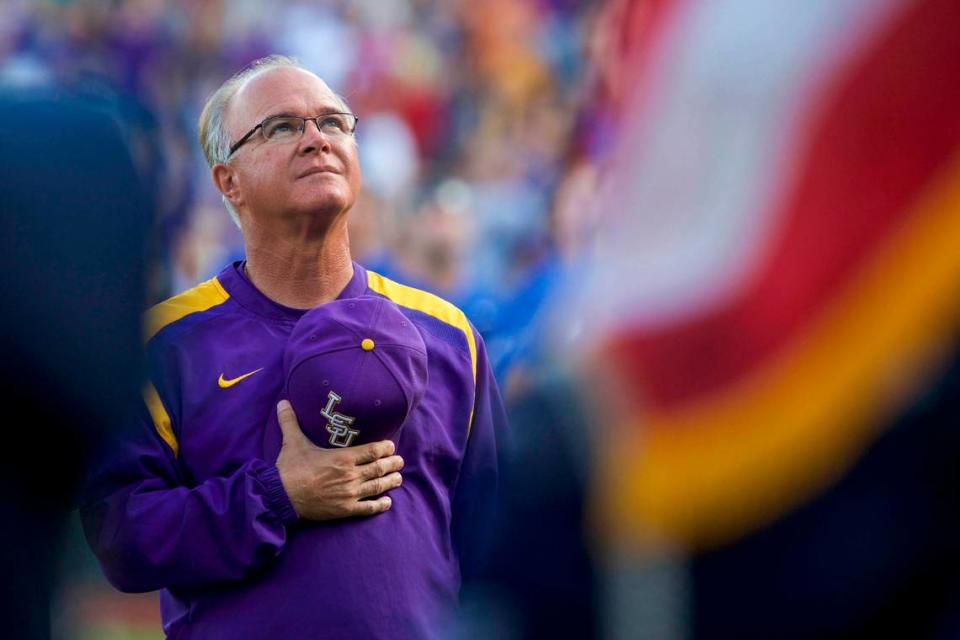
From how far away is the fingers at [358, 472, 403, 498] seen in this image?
271cm

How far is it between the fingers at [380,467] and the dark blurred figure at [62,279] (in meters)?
1.04

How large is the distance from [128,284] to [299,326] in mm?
1117

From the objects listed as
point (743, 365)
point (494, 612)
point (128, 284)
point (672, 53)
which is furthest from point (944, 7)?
point (128, 284)

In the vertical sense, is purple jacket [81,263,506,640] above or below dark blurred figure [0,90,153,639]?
below

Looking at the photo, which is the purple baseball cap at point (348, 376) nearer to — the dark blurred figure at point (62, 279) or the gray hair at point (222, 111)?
the gray hair at point (222, 111)

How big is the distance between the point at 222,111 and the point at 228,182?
0.16 meters

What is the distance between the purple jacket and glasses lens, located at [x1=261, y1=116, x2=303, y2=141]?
1.05ft

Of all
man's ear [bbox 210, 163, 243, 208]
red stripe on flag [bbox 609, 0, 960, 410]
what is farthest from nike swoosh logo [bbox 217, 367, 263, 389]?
red stripe on flag [bbox 609, 0, 960, 410]

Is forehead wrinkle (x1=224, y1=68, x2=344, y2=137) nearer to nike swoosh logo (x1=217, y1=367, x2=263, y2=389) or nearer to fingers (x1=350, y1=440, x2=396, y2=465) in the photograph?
nike swoosh logo (x1=217, y1=367, x2=263, y2=389)

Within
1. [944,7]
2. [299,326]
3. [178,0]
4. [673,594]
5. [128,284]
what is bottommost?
[178,0]

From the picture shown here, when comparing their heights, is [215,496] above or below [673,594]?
below

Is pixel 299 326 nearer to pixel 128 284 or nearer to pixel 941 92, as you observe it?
pixel 128 284

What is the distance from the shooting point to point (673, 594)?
1.15 meters

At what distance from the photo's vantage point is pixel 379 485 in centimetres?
273
